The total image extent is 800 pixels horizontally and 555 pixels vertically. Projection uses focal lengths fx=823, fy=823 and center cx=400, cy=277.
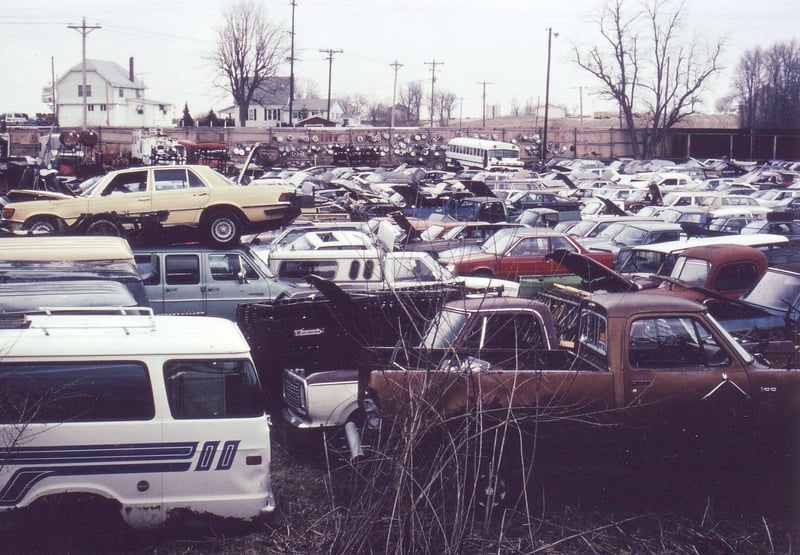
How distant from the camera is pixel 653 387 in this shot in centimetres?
671

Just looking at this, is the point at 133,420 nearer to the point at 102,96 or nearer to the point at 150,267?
the point at 150,267

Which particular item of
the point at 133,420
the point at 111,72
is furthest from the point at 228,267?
the point at 111,72

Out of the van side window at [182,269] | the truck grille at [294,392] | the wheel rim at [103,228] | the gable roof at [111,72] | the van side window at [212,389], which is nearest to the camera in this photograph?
the van side window at [212,389]

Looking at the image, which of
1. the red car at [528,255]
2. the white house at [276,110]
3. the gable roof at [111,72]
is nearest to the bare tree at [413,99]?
the white house at [276,110]

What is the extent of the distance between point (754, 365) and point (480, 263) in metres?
9.35

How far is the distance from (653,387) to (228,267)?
7.28 m

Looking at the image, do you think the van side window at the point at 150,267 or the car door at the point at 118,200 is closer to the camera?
the van side window at the point at 150,267

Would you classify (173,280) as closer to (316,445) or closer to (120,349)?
(316,445)

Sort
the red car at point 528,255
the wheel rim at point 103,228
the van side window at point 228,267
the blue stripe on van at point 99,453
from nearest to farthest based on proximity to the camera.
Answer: the blue stripe on van at point 99,453
the van side window at point 228,267
the wheel rim at point 103,228
the red car at point 528,255

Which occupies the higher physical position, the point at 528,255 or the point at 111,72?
the point at 111,72

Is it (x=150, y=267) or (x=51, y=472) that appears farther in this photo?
(x=150, y=267)

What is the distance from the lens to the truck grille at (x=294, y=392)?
808 cm

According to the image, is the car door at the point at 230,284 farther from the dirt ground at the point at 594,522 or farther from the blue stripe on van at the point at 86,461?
the blue stripe on van at the point at 86,461

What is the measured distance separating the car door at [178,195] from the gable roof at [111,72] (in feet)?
223
